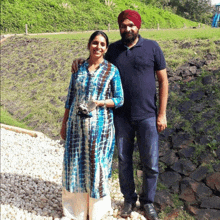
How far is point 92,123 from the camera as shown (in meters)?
3.04

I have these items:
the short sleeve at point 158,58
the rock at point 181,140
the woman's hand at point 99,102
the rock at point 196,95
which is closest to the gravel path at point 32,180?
the rock at point 181,140

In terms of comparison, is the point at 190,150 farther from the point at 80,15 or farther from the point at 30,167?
the point at 80,15

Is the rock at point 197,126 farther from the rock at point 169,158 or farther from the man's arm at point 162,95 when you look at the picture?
the man's arm at point 162,95

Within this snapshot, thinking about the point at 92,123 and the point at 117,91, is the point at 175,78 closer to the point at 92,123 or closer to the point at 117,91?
the point at 117,91

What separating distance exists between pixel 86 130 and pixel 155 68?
1.01 metres

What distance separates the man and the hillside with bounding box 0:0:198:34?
18.9 m

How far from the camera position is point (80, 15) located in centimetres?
2270

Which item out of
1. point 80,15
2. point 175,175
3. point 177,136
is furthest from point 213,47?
point 80,15

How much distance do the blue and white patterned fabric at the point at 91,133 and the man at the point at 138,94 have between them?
0.41 ft

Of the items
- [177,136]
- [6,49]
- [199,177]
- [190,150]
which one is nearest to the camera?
[199,177]

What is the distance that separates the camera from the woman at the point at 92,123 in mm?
3029

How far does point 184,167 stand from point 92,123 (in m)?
2.19

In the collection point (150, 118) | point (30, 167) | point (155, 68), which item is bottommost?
point (30, 167)

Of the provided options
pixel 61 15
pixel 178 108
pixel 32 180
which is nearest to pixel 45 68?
pixel 178 108
